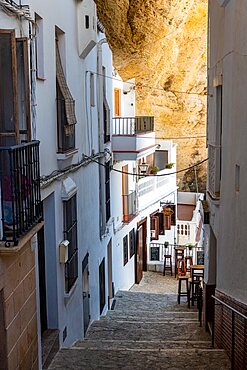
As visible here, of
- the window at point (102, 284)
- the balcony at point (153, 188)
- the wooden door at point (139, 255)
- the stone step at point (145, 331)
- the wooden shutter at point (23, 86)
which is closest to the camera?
the wooden shutter at point (23, 86)

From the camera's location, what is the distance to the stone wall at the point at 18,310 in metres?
5.51

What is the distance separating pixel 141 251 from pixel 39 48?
16181mm

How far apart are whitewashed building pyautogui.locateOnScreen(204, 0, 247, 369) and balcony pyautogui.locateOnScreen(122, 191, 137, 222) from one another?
814 centimetres

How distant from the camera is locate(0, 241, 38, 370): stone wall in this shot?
18.1 ft

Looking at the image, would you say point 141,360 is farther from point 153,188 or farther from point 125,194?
point 153,188

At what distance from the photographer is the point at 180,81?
31875mm

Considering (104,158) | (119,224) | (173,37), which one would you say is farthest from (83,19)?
(173,37)

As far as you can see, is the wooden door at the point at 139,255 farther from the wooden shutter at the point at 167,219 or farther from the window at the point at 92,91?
the window at the point at 92,91

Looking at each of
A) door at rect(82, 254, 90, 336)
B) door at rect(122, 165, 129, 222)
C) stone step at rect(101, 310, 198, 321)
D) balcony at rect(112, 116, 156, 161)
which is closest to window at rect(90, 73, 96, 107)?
door at rect(82, 254, 90, 336)

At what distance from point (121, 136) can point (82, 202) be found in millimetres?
6426

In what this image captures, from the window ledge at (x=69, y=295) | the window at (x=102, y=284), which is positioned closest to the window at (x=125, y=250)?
the window at (x=102, y=284)

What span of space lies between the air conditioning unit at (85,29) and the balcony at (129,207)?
9368mm

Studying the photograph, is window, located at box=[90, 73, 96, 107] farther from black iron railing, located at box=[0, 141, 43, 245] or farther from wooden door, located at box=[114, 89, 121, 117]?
wooden door, located at box=[114, 89, 121, 117]

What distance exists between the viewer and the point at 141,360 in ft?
26.1
